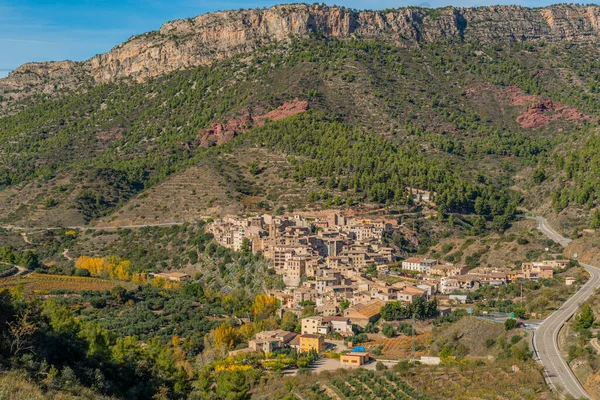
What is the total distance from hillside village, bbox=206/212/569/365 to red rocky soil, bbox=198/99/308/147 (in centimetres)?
2747

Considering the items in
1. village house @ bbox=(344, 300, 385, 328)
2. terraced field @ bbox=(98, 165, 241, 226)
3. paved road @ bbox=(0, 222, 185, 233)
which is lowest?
village house @ bbox=(344, 300, 385, 328)

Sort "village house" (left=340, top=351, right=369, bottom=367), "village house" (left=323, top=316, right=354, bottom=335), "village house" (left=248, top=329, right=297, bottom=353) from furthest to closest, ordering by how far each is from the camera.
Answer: "village house" (left=323, top=316, right=354, bottom=335) < "village house" (left=248, top=329, right=297, bottom=353) < "village house" (left=340, top=351, right=369, bottom=367)

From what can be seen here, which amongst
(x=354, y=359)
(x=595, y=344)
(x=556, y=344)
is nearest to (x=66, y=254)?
(x=354, y=359)

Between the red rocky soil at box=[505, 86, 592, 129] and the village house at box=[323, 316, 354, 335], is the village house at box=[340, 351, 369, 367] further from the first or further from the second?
the red rocky soil at box=[505, 86, 592, 129]

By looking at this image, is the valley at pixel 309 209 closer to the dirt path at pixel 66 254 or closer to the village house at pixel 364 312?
the village house at pixel 364 312

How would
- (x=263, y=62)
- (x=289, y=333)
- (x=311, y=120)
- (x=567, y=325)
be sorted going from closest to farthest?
(x=567, y=325)
(x=289, y=333)
(x=311, y=120)
(x=263, y=62)

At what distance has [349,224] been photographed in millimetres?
69875

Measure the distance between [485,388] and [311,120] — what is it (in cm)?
6214

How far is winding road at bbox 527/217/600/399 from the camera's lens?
3500 cm

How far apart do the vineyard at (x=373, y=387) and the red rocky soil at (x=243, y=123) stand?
62.3m

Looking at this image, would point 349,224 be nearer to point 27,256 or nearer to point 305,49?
point 27,256

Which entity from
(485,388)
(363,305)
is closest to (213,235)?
(363,305)

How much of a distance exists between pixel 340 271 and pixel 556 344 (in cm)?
2050

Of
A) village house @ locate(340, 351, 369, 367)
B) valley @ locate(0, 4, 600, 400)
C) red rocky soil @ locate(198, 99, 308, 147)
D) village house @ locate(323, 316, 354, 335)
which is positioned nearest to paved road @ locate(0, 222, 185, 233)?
valley @ locate(0, 4, 600, 400)
